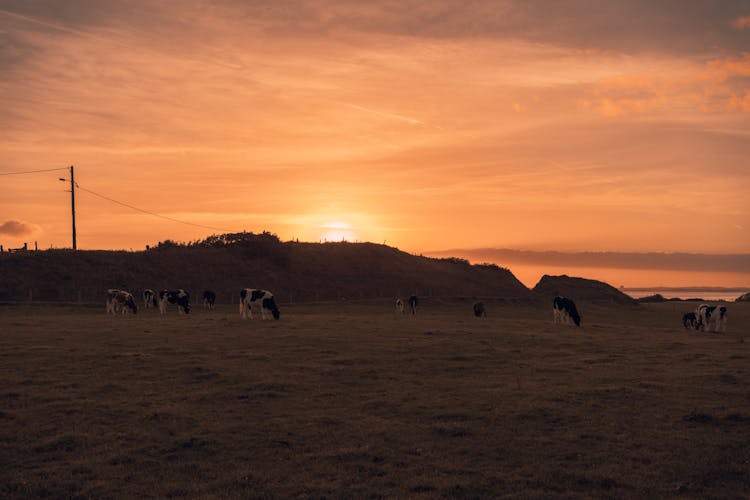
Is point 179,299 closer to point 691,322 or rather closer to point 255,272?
point 255,272

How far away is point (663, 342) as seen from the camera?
32281 mm

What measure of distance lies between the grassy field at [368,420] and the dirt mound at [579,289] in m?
74.5

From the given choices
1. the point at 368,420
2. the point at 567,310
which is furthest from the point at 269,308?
the point at 368,420

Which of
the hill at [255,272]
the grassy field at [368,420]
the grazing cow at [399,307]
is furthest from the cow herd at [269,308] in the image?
the hill at [255,272]

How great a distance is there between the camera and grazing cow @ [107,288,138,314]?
49375 millimetres

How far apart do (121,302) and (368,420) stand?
38.8 metres

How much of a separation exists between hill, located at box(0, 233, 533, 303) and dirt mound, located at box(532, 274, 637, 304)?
5520 millimetres

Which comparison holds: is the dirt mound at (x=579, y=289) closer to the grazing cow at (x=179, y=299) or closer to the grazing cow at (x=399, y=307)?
the grazing cow at (x=399, y=307)

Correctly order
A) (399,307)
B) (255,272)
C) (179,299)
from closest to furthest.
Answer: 1. (179,299)
2. (399,307)
3. (255,272)

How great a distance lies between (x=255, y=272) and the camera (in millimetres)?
89500

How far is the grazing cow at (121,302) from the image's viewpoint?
49375mm

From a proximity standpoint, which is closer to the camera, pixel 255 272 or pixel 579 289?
pixel 255 272

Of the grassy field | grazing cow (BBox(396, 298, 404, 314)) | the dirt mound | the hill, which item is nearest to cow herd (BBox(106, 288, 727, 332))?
the grassy field

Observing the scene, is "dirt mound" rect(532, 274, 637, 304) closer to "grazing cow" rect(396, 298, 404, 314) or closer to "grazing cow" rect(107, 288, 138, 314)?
"grazing cow" rect(396, 298, 404, 314)
